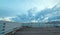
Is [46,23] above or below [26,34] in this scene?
above

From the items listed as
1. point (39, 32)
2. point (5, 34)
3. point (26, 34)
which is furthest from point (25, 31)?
point (5, 34)

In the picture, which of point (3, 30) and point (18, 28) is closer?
point (3, 30)

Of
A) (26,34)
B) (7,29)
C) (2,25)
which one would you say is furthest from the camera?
(26,34)

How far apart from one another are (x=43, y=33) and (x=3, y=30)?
3.35m

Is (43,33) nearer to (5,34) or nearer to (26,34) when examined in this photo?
(26,34)

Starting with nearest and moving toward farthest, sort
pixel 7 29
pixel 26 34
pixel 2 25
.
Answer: pixel 2 25 → pixel 7 29 → pixel 26 34

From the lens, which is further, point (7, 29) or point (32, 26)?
point (32, 26)

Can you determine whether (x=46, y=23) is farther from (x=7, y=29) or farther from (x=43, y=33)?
(x=7, y=29)

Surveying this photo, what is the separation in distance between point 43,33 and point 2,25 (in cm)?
354

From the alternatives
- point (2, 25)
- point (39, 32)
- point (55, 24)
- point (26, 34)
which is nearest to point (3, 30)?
point (2, 25)

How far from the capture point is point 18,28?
42.4ft

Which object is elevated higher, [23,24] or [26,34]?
[23,24]

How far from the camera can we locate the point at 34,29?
12773 millimetres

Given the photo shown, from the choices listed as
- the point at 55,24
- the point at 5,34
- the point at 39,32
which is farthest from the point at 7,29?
the point at 55,24
